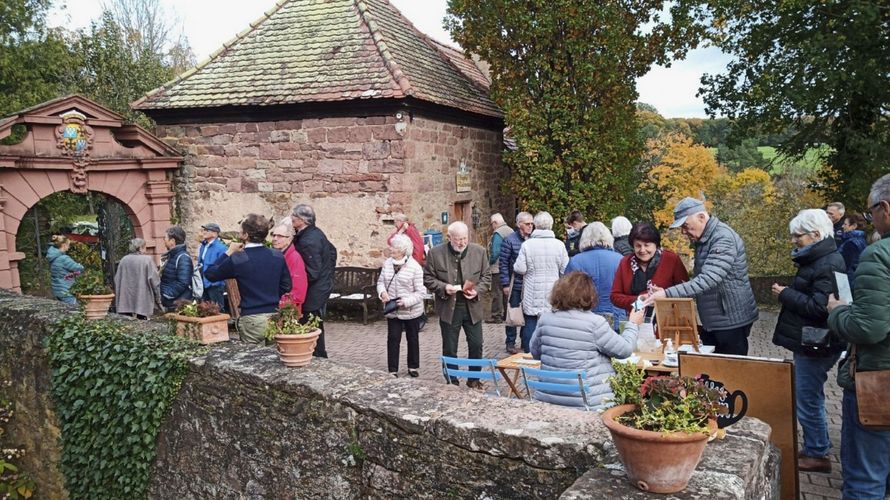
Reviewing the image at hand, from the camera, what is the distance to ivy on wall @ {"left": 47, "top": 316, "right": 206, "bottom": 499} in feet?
14.9

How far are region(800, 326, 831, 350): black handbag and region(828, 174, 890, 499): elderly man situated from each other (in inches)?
24.5

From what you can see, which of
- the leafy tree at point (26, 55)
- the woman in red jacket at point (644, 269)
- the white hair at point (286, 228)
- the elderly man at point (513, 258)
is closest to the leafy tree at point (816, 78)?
the elderly man at point (513, 258)

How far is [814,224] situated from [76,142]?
36.3 feet

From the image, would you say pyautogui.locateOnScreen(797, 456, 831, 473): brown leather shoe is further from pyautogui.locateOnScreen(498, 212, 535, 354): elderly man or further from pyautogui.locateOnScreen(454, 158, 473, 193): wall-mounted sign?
pyautogui.locateOnScreen(454, 158, 473, 193): wall-mounted sign

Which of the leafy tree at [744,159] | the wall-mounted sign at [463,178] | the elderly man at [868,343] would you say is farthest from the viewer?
the leafy tree at [744,159]

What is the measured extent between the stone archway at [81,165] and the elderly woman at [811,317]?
1091 cm

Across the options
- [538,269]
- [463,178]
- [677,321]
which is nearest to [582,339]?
[677,321]

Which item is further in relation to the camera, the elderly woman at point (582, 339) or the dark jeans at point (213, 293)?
the dark jeans at point (213, 293)

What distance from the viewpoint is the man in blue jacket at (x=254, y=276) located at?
561 centimetres

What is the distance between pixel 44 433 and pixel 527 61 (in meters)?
10.1

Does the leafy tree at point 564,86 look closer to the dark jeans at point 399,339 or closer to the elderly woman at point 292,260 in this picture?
the dark jeans at point 399,339

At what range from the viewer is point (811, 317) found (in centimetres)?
448

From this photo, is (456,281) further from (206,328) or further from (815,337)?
(815,337)

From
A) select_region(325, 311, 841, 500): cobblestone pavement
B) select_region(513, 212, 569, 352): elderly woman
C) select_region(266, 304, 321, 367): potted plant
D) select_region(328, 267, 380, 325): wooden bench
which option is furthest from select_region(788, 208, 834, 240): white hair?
select_region(328, 267, 380, 325): wooden bench
